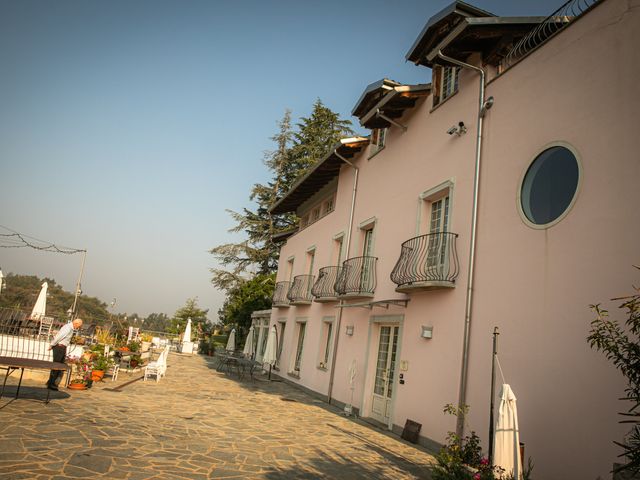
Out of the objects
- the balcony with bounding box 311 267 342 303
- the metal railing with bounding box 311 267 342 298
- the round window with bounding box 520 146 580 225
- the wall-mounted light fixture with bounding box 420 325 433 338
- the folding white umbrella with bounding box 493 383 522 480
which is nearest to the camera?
the folding white umbrella with bounding box 493 383 522 480

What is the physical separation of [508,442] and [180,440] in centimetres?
441

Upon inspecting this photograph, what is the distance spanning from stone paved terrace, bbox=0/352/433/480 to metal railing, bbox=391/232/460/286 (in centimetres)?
315

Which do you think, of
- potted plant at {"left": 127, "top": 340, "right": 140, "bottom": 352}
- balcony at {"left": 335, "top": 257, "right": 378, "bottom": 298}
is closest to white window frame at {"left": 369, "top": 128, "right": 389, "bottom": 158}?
balcony at {"left": 335, "top": 257, "right": 378, "bottom": 298}

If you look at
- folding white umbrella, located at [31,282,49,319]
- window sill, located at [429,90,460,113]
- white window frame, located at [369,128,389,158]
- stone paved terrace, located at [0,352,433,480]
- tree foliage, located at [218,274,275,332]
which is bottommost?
stone paved terrace, located at [0,352,433,480]

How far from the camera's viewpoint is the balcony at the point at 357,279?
11117 mm

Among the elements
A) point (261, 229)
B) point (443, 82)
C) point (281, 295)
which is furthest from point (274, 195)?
point (443, 82)

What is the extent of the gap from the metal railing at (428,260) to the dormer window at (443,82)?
3.34 m

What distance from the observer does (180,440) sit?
6156 mm

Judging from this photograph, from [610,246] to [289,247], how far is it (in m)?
15.9

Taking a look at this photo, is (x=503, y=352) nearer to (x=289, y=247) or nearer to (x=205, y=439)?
(x=205, y=439)

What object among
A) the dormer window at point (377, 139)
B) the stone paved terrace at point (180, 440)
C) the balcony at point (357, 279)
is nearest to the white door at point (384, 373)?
the stone paved terrace at point (180, 440)

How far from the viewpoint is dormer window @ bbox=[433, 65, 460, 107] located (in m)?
9.60

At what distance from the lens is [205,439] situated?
6.42 m

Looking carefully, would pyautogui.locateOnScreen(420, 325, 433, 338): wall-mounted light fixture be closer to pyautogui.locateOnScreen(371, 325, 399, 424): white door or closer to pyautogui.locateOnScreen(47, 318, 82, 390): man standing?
pyautogui.locateOnScreen(371, 325, 399, 424): white door
